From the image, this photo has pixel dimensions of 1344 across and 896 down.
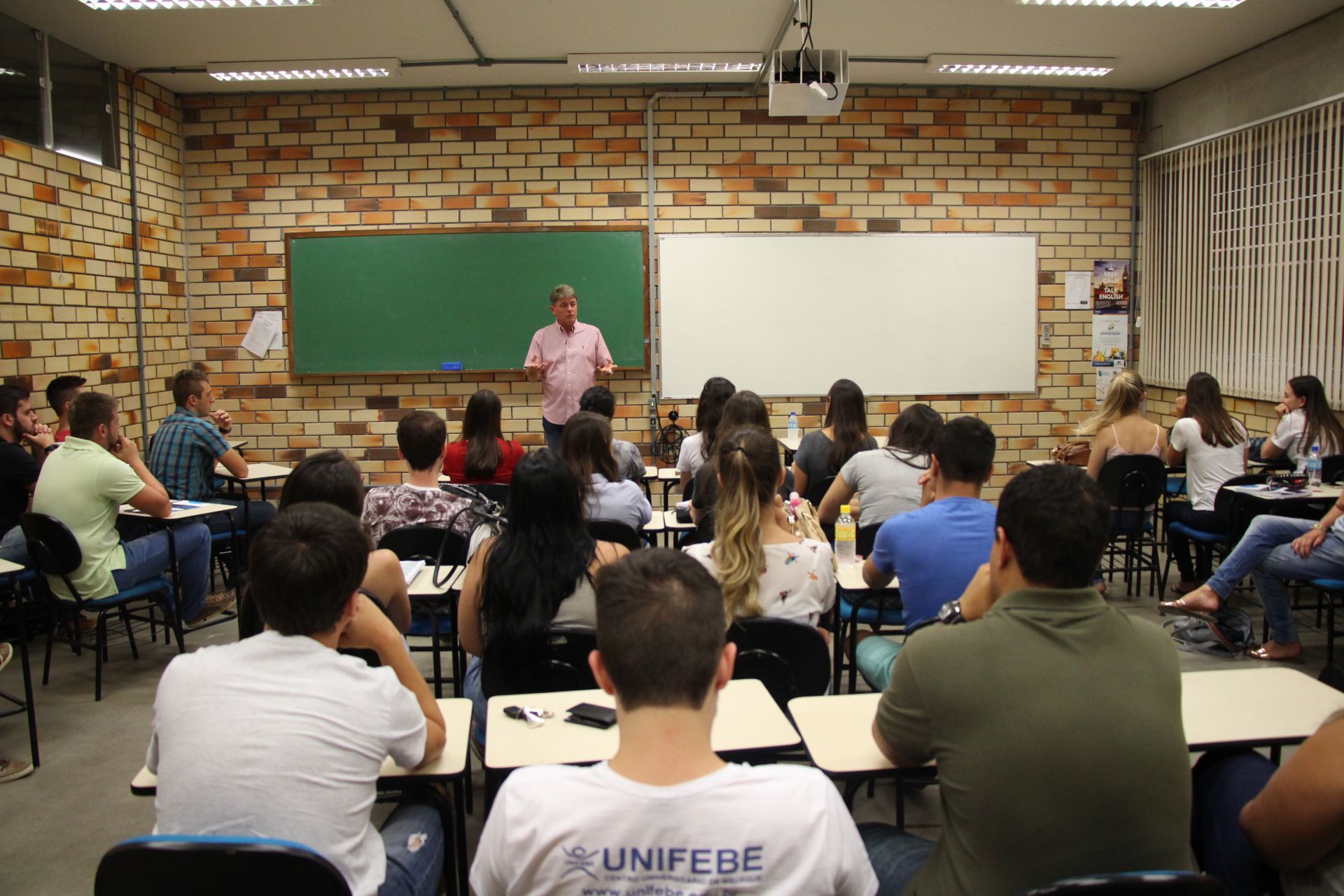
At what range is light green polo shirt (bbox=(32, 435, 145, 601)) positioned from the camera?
3.82m

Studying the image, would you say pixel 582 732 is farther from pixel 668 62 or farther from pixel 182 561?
pixel 668 62

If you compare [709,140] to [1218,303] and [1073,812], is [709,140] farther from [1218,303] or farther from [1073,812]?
[1073,812]

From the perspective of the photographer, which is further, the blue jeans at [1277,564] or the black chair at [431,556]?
the blue jeans at [1277,564]

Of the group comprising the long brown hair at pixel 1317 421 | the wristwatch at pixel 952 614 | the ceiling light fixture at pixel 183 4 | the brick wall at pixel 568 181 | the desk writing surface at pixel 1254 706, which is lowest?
the desk writing surface at pixel 1254 706

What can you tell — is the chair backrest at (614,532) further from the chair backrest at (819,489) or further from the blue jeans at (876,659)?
the chair backrest at (819,489)

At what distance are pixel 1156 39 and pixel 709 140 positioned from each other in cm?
298

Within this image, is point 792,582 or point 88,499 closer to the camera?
point 792,582

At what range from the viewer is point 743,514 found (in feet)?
8.18

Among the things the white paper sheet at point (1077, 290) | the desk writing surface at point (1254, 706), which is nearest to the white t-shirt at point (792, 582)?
the desk writing surface at point (1254, 706)

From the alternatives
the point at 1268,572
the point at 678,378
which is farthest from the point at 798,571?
the point at 678,378

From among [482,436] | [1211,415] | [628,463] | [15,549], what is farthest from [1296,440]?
[15,549]

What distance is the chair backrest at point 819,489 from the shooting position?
4.37 meters

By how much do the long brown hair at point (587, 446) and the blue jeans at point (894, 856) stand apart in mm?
1974

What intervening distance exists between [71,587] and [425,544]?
156 centimetres
